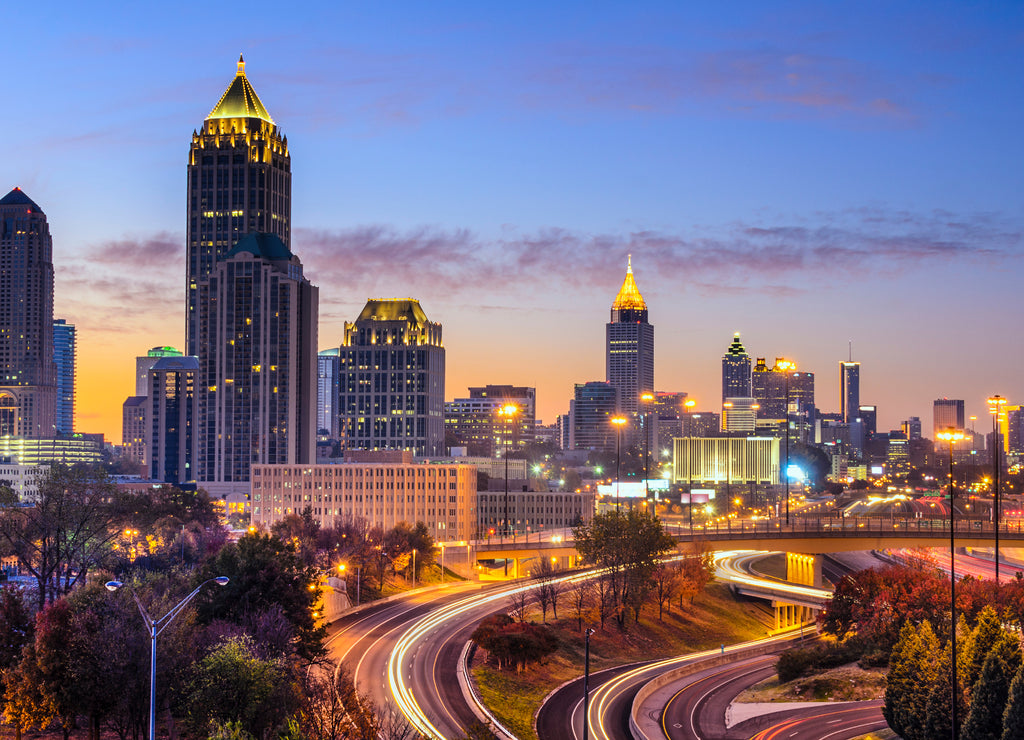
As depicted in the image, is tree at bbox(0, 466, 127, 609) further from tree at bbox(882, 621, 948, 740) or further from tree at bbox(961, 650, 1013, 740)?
tree at bbox(961, 650, 1013, 740)

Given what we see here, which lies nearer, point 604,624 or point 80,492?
point 80,492

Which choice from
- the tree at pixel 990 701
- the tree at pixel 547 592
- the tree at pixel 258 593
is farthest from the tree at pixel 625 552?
the tree at pixel 990 701

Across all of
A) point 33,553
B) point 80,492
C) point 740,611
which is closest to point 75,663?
point 80,492

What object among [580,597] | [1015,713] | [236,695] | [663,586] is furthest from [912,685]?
[663,586]

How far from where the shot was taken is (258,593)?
Result: 84.6 metres

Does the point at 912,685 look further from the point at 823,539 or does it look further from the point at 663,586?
the point at 823,539

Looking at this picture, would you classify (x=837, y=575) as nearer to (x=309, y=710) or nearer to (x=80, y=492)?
(x=80, y=492)

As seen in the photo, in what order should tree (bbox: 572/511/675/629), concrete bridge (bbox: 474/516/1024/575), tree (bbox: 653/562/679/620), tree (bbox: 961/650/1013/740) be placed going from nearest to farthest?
tree (bbox: 961/650/1013/740) < tree (bbox: 572/511/675/629) < tree (bbox: 653/562/679/620) < concrete bridge (bbox: 474/516/1024/575)

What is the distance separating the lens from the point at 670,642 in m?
121

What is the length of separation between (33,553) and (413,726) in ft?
165

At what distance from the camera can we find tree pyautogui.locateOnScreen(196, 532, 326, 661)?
83.4m

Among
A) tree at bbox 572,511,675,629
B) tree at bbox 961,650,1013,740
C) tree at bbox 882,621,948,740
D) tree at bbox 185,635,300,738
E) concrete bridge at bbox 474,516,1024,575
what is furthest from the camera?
concrete bridge at bbox 474,516,1024,575

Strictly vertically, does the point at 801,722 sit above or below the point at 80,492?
below

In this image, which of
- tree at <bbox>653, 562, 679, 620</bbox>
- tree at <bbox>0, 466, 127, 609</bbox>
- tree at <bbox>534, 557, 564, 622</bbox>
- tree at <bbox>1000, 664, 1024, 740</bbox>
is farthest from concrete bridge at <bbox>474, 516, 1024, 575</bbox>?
tree at <bbox>1000, 664, 1024, 740</bbox>
